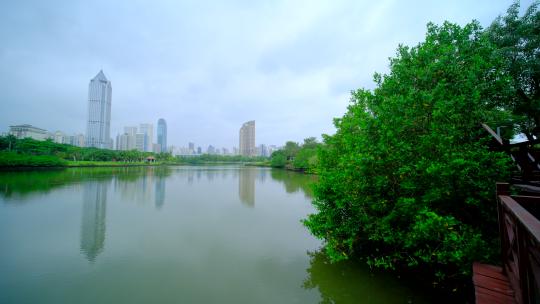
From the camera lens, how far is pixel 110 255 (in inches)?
266

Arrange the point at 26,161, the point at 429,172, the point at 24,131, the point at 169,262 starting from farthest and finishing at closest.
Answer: the point at 24,131, the point at 26,161, the point at 169,262, the point at 429,172

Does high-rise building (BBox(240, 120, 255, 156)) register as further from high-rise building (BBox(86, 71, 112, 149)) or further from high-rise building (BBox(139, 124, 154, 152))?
high-rise building (BBox(139, 124, 154, 152))

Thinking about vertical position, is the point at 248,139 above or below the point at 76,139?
above

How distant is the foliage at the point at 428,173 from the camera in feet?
12.8

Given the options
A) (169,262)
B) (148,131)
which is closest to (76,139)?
(148,131)

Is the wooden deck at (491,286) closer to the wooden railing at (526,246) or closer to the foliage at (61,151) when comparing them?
the wooden railing at (526,246)

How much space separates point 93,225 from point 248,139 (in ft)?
389

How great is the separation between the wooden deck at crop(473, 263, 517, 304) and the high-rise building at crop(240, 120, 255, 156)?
124 meters

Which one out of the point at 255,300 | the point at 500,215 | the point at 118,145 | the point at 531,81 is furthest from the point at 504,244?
the point at 118,145

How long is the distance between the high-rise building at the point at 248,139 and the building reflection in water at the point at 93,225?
112 meters

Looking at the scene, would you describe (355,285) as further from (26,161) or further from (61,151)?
(61,151)

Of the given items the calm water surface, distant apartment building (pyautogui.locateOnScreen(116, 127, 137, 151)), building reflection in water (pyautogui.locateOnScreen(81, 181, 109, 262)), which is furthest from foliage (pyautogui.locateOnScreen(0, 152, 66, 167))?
distant apartment building (pyautogui.locateOnScreen(116, 127, 137, 151))

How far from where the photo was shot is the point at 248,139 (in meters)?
127

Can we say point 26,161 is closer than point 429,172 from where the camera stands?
No
